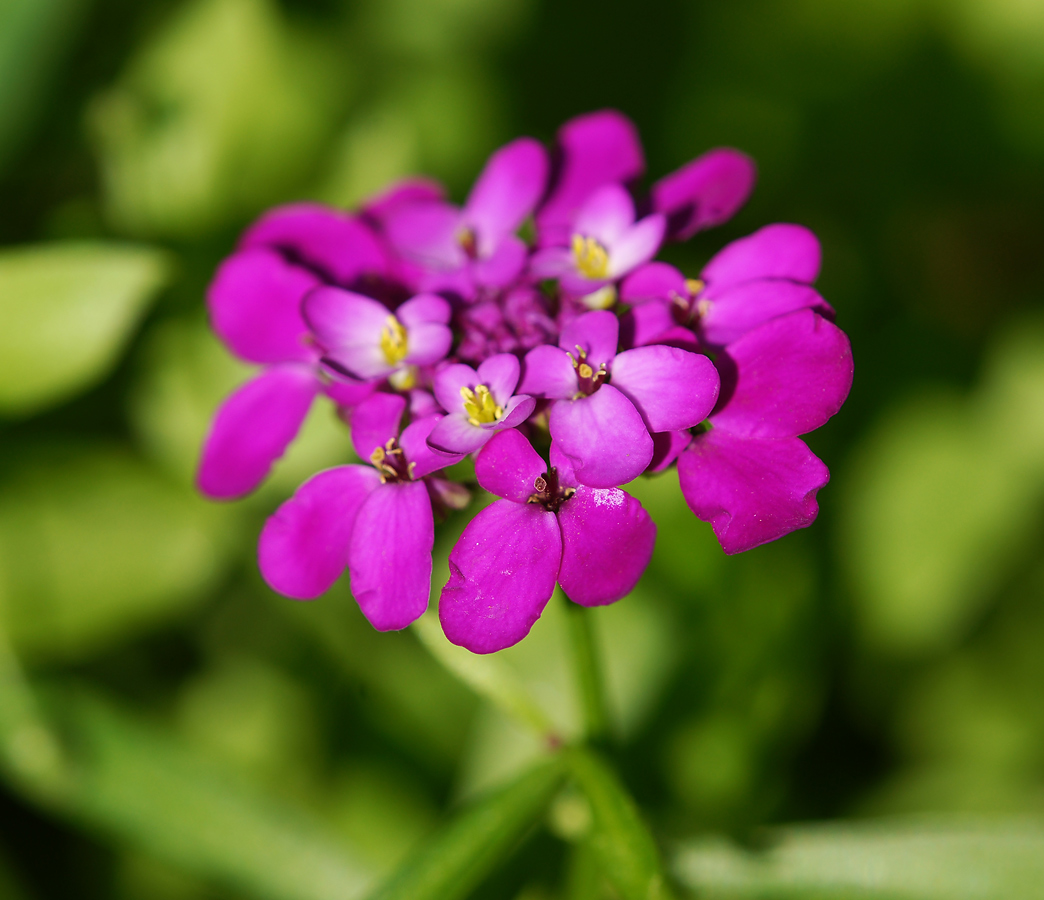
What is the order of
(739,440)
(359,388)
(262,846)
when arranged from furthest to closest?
(262,846) → (359,388) → (739,440)

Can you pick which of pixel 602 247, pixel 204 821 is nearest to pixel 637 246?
pixel 602 247

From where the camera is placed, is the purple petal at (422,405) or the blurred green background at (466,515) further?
Answer: the blurred green background at (466,515)

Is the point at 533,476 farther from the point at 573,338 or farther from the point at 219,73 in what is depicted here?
the point at 219,73

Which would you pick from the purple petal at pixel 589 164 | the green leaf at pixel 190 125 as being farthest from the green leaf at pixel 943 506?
the green leaf at pixel 190 125

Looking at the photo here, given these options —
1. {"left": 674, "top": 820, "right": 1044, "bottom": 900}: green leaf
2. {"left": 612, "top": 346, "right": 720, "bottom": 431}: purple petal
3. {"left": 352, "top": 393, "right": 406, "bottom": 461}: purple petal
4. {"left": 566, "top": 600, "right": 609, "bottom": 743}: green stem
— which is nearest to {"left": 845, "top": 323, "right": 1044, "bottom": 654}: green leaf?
{"left": 674, "top": 820, "right": 1044, "bottom": 900}: green leaf

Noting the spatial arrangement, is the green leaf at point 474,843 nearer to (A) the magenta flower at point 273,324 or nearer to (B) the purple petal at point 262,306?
(A) the magenta flower at point 273,324

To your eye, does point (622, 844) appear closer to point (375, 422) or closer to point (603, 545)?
point (603, 545)

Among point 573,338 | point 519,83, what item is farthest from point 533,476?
point 519,83
